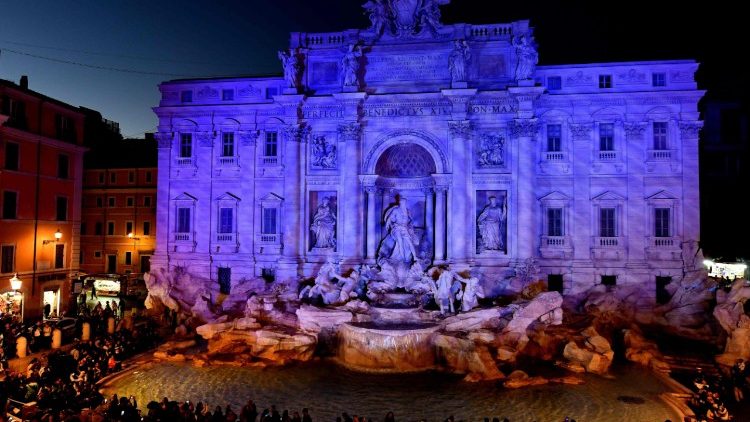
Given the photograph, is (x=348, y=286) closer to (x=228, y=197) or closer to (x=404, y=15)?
(x=228, y=197)

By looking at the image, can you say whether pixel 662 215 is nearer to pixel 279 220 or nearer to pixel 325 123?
pixel 325 123

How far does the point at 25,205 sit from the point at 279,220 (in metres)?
12.6

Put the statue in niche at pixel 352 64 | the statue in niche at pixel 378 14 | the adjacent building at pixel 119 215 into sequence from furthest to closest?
the adjacent building at pixel 119 215, the statue in niche at pixel 378 14, the statue in niche at pixel 352 64

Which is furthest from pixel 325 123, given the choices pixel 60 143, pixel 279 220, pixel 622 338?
pixel 622 338

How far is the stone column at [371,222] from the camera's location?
89.5ft

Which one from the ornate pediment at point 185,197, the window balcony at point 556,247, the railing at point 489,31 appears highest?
the railing at point 489,31

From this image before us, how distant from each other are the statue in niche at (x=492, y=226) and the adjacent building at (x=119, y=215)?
940 inches

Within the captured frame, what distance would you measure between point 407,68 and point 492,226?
927 cm

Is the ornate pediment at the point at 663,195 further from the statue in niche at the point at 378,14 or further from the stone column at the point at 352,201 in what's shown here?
the statue in niche at the point at 378,14

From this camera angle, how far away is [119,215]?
125ft

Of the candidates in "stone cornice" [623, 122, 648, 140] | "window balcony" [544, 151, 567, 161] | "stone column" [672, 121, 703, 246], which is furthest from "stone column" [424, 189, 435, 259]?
"stone column" [672, 121, 703, 246]

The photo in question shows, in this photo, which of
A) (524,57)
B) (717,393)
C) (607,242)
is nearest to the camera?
(717,393)

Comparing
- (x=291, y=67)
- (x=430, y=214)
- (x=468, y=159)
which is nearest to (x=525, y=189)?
(x=468, y=159)

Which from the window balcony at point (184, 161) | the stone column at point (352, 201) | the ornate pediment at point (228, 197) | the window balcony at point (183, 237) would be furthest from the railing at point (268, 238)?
the window balcony at point (184, 161)
